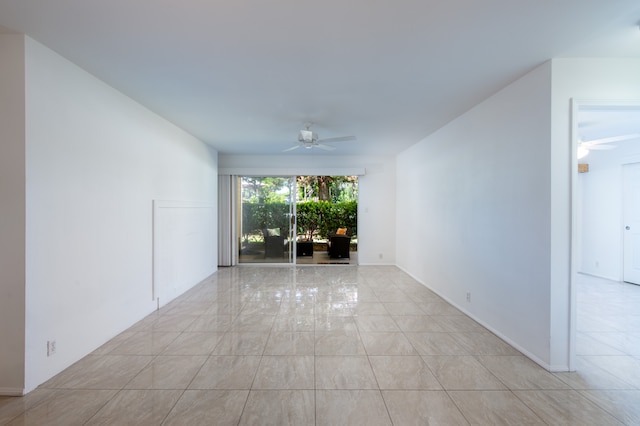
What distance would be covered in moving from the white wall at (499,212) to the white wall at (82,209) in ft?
12.9

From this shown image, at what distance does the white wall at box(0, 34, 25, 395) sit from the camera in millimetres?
2094

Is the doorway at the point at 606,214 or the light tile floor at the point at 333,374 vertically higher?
the doorway at the point at 606,214

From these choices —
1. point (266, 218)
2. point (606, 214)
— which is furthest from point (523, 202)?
point (266, 218)

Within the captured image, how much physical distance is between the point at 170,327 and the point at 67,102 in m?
2.38

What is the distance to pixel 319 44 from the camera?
221cm

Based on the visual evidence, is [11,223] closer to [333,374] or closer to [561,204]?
[333,374]

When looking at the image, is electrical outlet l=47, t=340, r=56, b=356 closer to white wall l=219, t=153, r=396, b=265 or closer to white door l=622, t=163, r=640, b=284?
white wall l=219, t=153, r=396, b=265

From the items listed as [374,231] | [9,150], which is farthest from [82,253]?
[374,231]

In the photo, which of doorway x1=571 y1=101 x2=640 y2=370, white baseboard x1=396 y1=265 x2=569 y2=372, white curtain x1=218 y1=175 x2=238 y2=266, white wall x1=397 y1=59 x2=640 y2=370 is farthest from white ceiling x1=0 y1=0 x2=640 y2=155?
white curtain x1=218 y1=175 x2=238 y2=266

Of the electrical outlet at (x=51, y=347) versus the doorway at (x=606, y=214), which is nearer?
the electrical outlet at (x=51, y=347)

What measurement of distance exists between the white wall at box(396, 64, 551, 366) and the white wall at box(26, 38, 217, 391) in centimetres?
393

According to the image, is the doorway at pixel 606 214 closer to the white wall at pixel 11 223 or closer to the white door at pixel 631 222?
the white door at pixel 631 222

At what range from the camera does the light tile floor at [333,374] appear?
1.90 m

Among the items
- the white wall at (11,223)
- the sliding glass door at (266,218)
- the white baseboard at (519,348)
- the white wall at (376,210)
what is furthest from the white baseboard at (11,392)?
the white wall at (376,210)
